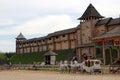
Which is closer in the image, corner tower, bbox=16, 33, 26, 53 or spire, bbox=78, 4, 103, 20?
spire, bbox=78, 4, 103, 20

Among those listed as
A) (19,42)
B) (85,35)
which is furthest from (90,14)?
(19,42)

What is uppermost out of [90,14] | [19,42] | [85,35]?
[90,14]

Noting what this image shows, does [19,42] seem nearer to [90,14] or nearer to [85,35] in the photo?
[85,35]

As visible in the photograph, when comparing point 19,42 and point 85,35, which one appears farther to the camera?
point 19,42

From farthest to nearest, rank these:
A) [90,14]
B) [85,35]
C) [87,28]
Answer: [85,35]
[87,28]
[90,14]

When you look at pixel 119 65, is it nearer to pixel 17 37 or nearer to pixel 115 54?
pixel 115 54

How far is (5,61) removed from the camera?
345ft

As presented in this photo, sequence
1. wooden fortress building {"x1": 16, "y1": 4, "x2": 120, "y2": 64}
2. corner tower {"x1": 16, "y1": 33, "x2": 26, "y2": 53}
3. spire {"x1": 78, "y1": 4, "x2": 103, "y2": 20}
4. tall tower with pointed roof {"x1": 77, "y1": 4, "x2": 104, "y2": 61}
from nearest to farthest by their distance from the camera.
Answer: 1. wooden fortress building {"x1": 16, "y1": 4, "x2": 120, "y2": 64}
2. tall tower with pointed roof {"x1": 77, "y1": 4, "x2": 104, "y2": 61}
3. spire {"x1": 78, "y1": 4, "x2": 103, "y2": 20}
4. corner tower {"x1": 16, "y1": 33, "x2": 26, "y2": 53}

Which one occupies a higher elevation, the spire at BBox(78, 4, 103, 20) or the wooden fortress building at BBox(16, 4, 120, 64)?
the spire at BBox(78, 4, 103, 20)

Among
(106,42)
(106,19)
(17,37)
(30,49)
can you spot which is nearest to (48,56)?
(106,19)

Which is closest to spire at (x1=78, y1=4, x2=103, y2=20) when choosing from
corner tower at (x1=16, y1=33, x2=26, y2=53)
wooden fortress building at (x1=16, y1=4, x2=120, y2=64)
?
wooden fortress building at (x1=16, y1=4, x2=120, y2=64)

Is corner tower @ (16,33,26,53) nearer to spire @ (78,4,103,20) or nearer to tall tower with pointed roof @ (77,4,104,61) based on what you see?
tall tower with pointed roof @ (77,4,104,61)

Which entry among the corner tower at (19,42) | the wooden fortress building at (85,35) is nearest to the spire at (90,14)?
the wooden fortress building at (85,35)

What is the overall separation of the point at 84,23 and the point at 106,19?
591cm
